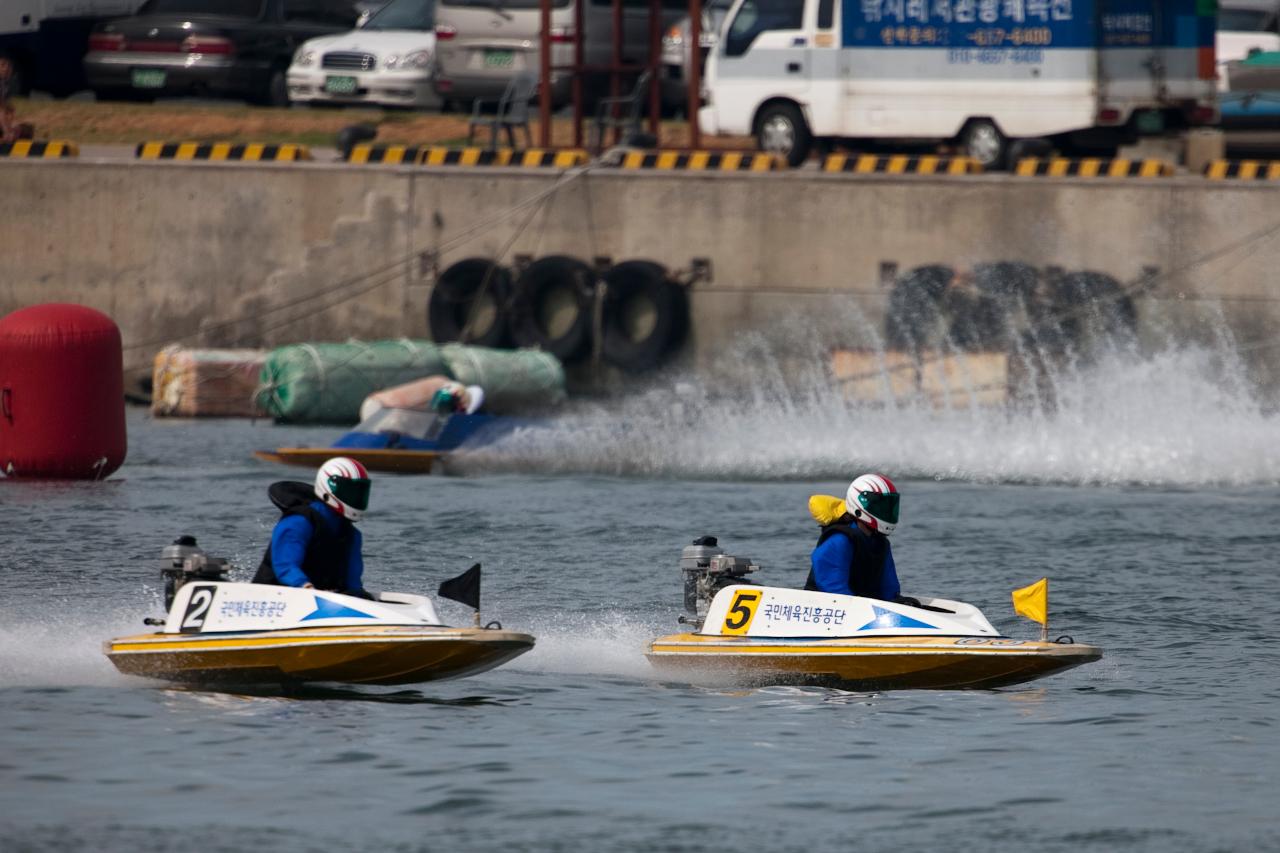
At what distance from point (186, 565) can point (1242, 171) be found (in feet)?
57.7

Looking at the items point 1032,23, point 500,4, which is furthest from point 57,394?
point 1032,23

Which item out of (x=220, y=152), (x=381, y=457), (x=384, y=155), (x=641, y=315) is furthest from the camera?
(x=220, y=152)

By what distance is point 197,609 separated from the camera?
484 inches

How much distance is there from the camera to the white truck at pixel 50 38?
31875mm

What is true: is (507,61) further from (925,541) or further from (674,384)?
(925,541)

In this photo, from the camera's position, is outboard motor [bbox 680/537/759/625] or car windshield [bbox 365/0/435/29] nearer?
outboard motor [bbox 680/537/759/625]

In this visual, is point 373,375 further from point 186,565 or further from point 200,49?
point 186,565

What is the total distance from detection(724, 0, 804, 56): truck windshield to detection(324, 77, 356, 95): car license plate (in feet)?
19.4

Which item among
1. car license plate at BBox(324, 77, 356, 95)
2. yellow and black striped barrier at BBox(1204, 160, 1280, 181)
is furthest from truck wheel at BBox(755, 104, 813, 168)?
car license plate at BBox(324, 77, 356, 95)

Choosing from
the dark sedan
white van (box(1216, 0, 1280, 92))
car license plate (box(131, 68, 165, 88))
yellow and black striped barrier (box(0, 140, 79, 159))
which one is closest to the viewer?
yellow and black striped barrier (box(0, 140, 79, 159))

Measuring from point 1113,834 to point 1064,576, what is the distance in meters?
7.64

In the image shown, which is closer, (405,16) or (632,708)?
(632,708)

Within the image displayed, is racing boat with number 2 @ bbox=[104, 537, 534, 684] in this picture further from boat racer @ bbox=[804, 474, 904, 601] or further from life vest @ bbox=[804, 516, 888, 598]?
life vest @ bbox=[804, 516, 888, 598]

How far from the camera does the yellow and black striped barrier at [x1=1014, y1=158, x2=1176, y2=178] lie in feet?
88.1
